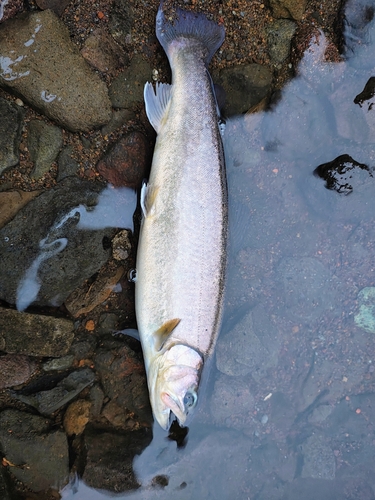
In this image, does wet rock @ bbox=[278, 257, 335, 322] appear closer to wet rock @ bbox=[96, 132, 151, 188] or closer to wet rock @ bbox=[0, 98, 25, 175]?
wet rock @ bbox=[96, 132, 151, 188]

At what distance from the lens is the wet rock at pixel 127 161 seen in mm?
3648

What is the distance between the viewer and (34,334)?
344cm

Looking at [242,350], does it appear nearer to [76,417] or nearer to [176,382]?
[176,382]

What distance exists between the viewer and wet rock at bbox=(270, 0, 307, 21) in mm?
3863

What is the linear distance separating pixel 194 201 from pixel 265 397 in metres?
2.23

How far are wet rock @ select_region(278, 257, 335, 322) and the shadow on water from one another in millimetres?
11

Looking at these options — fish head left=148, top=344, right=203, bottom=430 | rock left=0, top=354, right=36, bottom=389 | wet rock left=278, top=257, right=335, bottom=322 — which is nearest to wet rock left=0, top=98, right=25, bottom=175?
rock left=0, top=354, right=36, bottom=389

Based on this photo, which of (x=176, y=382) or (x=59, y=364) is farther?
(x=59, y=364)

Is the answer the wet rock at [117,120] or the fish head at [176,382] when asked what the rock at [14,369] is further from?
the wet rock at [117,120]

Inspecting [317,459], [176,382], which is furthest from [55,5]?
[317,459]

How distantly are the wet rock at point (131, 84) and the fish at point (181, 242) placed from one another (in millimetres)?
240

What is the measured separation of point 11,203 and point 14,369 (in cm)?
149

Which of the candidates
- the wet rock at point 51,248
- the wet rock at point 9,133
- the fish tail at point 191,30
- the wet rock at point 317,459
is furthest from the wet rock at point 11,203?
the wet rock at point 317,459

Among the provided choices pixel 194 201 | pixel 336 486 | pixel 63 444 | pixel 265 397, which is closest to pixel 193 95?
pixel 194 201
